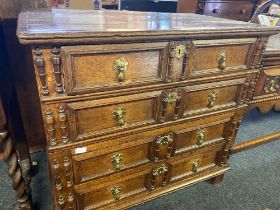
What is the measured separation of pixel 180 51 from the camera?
99 centimetres

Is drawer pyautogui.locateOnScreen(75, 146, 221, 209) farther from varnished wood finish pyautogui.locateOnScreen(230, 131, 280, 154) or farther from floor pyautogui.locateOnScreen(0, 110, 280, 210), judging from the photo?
varnished wood finish pyautogui.locateOnScreen(230, 131, 280, 154)

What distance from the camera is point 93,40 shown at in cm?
79

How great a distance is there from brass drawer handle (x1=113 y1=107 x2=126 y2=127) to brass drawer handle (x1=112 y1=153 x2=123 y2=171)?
18cm

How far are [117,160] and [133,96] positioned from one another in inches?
13.0

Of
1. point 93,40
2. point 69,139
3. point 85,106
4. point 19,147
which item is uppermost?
point 93,40

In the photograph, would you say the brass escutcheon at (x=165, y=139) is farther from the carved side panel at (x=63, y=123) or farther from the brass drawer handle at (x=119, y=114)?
the carved side panel at (x=63, y=123)

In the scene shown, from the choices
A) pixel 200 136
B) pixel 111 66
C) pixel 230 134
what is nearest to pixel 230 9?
pixel 230 134

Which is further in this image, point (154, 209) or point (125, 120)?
point (154, 209)

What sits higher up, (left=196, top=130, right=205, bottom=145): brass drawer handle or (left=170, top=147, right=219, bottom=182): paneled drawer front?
(left=196, top=130, right=205, bottom=145): brass drawer handle

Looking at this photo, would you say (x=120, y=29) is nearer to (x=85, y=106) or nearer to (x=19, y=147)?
(x=85, y=106)

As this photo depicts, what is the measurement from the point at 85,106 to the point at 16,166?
523 mm

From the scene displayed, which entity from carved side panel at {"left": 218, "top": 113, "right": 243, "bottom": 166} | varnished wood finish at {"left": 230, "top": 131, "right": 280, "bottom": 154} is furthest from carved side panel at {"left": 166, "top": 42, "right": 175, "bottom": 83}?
varnished wood finish at {"left": 230, "top": 131, "right": 280, "bottom": 154}

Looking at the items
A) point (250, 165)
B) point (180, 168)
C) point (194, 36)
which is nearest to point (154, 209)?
point (180, 168)

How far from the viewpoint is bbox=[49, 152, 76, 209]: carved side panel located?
3.23ft
